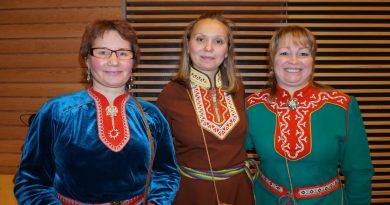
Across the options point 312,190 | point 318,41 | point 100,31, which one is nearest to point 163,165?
point 100,31

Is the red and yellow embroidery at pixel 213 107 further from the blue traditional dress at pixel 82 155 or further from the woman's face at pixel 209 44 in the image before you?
the blue traditional dress at pixel 82 155

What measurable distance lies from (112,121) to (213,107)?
63cm

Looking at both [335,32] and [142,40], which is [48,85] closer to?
[142,40]

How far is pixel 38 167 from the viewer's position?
116cm

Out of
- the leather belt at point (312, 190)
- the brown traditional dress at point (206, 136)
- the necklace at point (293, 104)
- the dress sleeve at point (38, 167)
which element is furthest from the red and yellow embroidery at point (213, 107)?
the dress sleeve at point (38, 167)

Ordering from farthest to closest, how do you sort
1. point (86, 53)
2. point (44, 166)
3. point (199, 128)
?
point (199, 128)
point (86, 53)
point (44, 166)

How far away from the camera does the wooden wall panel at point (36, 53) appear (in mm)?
3166

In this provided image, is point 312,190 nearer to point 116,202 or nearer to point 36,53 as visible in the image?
point 116,202

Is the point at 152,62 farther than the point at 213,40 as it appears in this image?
Yes

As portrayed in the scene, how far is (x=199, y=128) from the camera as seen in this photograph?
1.62 meters

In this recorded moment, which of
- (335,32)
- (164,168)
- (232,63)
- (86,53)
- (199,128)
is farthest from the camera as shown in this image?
(335,32)

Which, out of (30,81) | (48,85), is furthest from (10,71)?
(48,85)

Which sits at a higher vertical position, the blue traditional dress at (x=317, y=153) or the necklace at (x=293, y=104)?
the necklace at (x=293, y=104)

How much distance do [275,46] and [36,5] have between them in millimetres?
2742
